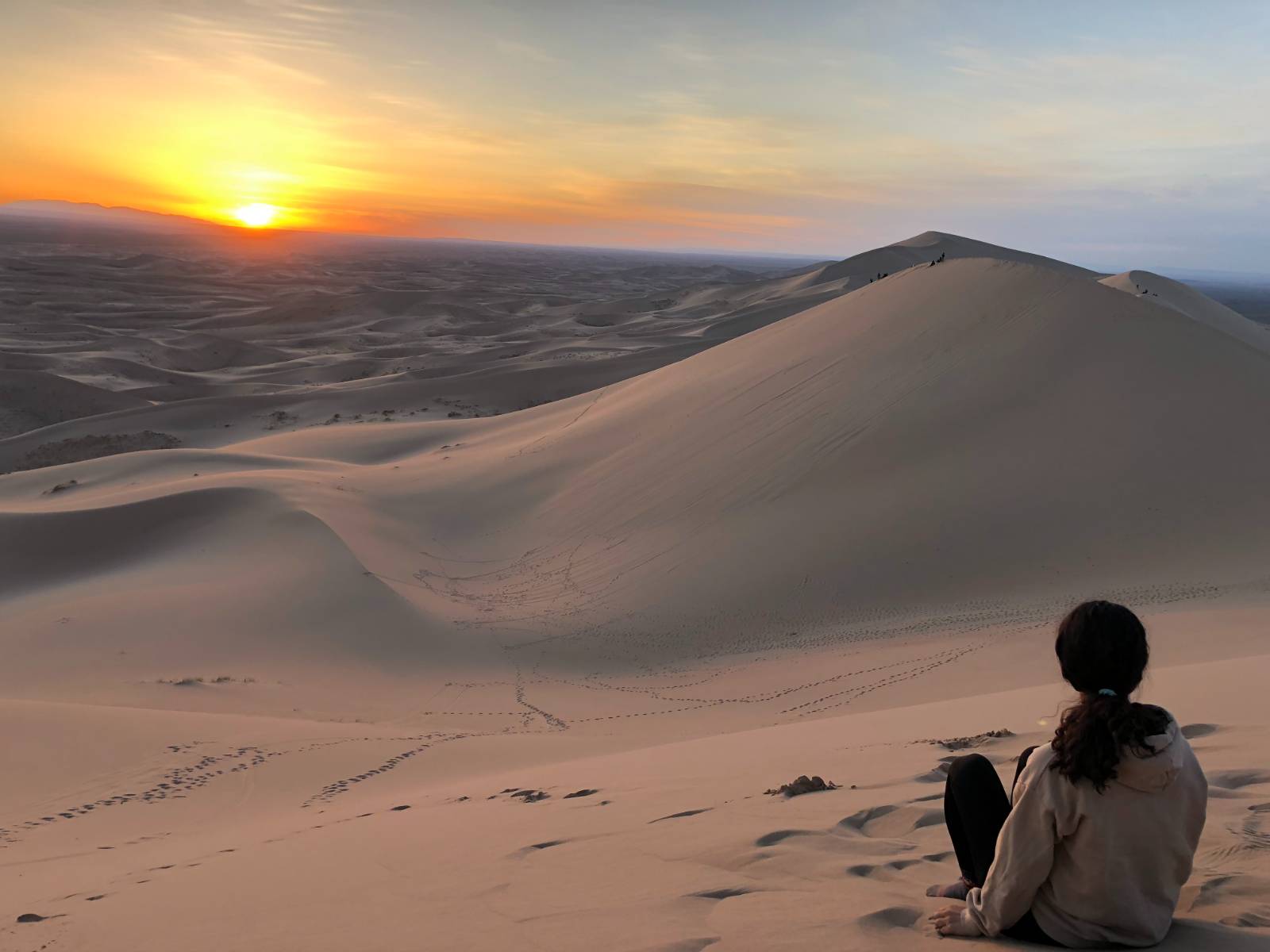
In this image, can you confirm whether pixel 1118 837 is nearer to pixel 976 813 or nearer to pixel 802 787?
pixel 976 813

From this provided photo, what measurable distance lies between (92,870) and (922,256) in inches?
2506

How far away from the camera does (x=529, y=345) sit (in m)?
44.9

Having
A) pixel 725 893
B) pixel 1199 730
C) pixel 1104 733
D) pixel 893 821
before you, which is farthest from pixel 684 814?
pixel 1199 730

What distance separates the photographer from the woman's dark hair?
7.30 feet

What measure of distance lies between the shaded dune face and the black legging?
6.91 m

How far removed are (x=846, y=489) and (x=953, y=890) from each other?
946 cm

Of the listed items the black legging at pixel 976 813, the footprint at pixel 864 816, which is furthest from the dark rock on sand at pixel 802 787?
the black legging at pixel 976 813

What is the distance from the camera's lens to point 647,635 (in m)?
10.1

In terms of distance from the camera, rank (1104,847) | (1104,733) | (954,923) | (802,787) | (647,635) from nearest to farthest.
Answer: (1104,733) < (1104,847) < (954,923) < (802,787) < (647,635)

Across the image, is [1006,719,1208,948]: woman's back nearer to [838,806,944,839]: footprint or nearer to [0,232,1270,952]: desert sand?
[0,232,1270,952]: desert sand

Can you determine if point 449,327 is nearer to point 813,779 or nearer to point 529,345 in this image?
point 529,345

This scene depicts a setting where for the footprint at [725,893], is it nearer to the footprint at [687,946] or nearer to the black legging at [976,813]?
the footprint at [687,946]

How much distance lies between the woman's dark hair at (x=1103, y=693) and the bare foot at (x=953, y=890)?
59cm

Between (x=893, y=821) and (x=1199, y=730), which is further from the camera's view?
(x=1199, y=730)
